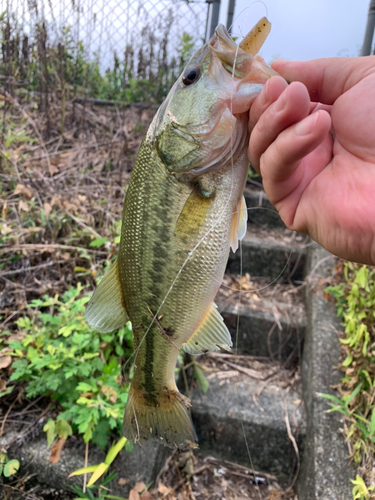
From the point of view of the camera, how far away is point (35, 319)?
2447 millimetres

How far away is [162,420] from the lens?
146 centimetres

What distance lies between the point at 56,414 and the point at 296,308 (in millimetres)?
2115

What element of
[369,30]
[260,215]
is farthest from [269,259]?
[369,30]

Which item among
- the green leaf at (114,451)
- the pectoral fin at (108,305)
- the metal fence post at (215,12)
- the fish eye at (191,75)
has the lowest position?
the green leaf at (114,451)

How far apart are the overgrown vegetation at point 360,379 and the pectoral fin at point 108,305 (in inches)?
60.7

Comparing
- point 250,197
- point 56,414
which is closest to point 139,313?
point 56,414

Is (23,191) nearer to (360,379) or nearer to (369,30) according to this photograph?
(360,379)

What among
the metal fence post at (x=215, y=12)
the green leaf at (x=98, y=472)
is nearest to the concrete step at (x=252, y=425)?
the green leaf at (x=98, y=472)

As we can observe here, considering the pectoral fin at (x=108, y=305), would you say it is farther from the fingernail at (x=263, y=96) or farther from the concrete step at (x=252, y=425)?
the concrete step at (x=252, y=425)

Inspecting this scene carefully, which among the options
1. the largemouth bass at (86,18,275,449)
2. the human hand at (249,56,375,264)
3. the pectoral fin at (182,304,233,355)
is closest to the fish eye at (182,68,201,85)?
the largemouth bass at (86,18,275,449)

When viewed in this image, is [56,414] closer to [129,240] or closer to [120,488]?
[120,488]

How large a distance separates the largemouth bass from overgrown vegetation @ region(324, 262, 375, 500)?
45.8 inches

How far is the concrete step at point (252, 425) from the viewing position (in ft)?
8.07

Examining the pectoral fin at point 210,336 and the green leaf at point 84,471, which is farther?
the green leaf at point 84,471
